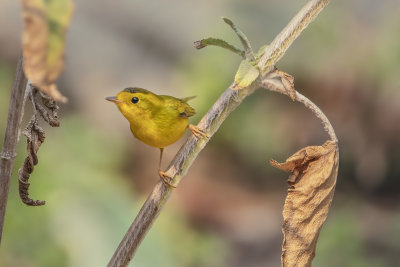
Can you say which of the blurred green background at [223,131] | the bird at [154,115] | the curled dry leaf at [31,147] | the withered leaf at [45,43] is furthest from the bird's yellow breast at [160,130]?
the blurred green background at [223,131]

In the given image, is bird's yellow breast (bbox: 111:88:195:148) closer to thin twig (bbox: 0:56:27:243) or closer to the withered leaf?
thin twig (bbox: 0:56:27:243)

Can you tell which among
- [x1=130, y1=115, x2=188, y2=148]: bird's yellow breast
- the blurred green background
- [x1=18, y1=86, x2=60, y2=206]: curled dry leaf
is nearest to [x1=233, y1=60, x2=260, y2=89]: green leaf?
[x1=18, y1=86, x2=60, y2=206]: curled dry leaf

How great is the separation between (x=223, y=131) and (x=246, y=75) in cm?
349

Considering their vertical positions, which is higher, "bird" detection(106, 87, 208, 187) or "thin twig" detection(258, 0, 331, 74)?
"thin twig" detection(258, 0, 331, 74)

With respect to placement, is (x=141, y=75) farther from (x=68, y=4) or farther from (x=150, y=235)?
(x=68, y=4)

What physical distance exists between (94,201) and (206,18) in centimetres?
248

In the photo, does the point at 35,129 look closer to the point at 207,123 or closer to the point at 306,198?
the point at 207,123

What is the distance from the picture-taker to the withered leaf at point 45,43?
1.34ft

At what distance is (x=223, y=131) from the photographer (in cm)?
414

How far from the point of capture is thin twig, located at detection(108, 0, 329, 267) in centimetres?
67

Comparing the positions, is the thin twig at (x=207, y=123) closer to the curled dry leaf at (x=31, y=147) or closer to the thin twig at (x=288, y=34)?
the thin twig at (x=288, y=34)

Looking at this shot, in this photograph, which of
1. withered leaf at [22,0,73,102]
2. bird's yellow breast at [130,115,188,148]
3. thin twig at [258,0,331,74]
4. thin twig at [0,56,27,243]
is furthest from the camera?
bird's yellow breast at [130,115,188,148]

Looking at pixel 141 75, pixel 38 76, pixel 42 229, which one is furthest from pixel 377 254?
pixel 38 76

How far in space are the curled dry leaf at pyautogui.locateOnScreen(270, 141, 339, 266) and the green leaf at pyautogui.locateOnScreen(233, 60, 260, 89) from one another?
113mm
